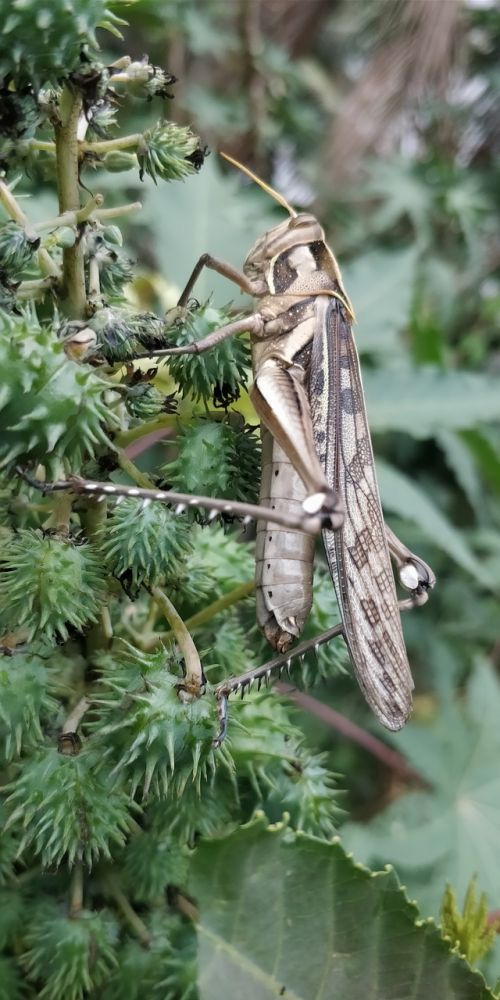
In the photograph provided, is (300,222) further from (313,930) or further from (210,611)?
(313,930)

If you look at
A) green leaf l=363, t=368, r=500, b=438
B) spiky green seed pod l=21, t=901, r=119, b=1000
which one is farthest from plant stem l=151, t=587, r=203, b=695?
green leaf l=363, t=368, r=500, b=438

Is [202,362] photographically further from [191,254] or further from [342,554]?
[191,254]

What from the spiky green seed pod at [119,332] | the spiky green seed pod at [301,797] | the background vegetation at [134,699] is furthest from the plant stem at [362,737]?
the spiky green seed pod at [119,332]

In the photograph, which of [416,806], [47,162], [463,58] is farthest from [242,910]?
[463,58]

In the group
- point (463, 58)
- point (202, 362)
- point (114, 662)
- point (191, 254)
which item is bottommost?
point (114, 662)

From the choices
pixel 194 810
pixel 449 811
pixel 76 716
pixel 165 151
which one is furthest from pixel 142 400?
pixel 449 811
